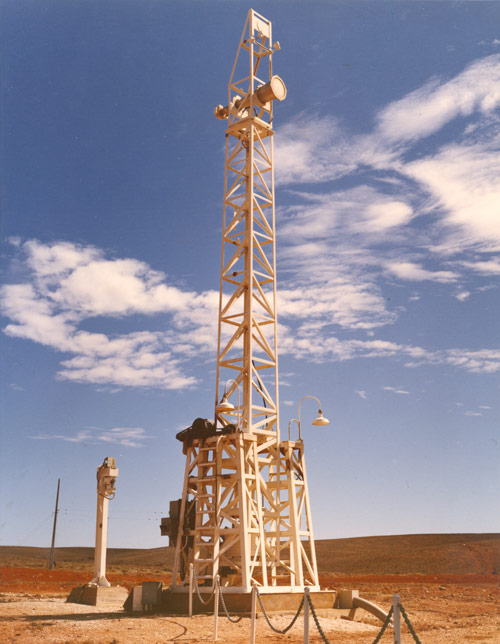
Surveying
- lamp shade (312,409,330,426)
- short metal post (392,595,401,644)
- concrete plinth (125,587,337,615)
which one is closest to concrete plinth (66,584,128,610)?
concrete plinth (125,587,337,615)

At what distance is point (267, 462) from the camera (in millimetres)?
22844

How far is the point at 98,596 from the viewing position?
75.5 ft

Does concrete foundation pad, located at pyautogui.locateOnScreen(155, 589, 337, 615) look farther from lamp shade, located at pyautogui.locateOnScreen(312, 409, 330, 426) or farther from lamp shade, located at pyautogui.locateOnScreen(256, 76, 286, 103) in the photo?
lamp shade, located at pyautogui.locateOnScreen(256, 76, 286, 103)

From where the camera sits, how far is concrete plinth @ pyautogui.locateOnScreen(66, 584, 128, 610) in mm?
22969

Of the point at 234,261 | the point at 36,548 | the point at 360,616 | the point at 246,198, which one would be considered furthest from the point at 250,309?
the point at 36,548

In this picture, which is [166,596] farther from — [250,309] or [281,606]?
[250,309]

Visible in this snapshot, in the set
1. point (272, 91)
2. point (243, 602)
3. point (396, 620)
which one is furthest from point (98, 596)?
point (272, 91)

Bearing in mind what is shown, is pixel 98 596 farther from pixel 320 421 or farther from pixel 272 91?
pixel 272 91

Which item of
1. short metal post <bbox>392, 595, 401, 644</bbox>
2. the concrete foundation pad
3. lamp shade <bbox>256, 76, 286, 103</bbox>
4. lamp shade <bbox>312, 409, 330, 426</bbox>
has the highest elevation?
lamp shade <bbox>256, 76, 286, 103</bbox>

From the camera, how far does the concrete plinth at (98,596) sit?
22969 mm

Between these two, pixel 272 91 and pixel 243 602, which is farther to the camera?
pixel 272 91

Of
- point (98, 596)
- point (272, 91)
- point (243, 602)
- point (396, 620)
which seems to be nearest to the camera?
point (396, 620)

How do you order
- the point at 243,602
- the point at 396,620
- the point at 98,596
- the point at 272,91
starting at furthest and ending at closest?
1. the point at 272,91
2. the point at 98,596
3. the point at 243,602
4. the point at 396,620

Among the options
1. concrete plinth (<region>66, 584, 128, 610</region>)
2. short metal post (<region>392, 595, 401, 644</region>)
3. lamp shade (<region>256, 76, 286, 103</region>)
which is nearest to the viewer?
short metal post (<region>392, 595, 401, 644</region>)
